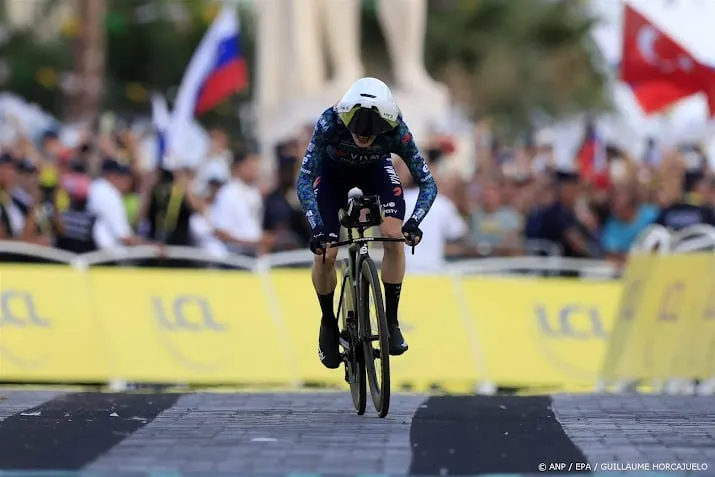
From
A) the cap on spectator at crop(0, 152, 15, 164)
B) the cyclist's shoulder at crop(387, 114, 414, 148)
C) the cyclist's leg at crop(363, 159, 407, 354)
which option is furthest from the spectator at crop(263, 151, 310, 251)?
the cyclist's shoulder at crop(387, 114, 414, 148)

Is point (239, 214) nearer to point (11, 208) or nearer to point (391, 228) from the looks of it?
point (11, 208)

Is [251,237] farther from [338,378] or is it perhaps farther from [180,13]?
[180,13]

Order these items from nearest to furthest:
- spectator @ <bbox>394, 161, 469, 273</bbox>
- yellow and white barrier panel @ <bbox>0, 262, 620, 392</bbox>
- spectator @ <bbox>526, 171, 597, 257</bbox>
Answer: yellow and white barrier panel @ <bbox>0, 262, 620, 392</bbox>, spectator @ <bbox>394, 161, 469, 273</bbox>, spectator @ <bbox>526, 171, 597, 257</bbox>

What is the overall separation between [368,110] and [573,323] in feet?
19.4

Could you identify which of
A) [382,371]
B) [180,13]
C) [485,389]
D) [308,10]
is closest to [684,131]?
[308,10]

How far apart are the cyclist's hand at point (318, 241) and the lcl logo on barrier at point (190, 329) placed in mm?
4660

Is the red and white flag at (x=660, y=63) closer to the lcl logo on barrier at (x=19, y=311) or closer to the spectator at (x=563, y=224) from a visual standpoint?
the spectator at (x=563, y=224)

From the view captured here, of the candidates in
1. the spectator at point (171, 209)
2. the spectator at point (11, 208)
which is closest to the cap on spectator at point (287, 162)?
the spectator at point (171, 209)

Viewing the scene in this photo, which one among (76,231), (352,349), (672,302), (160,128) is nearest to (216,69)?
(160,128)

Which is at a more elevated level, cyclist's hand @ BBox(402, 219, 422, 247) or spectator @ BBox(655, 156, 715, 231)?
cyclist's hand @ BBox(402, 219, 422, 247)

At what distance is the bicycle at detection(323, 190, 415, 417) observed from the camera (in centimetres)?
964

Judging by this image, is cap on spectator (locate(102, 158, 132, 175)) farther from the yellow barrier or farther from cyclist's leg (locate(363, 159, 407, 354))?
cyclist's leg (locate(363, 159, 407, 354))

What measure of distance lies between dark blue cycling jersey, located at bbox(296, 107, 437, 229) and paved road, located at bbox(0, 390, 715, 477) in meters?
1.28

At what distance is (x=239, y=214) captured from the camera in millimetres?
16766
